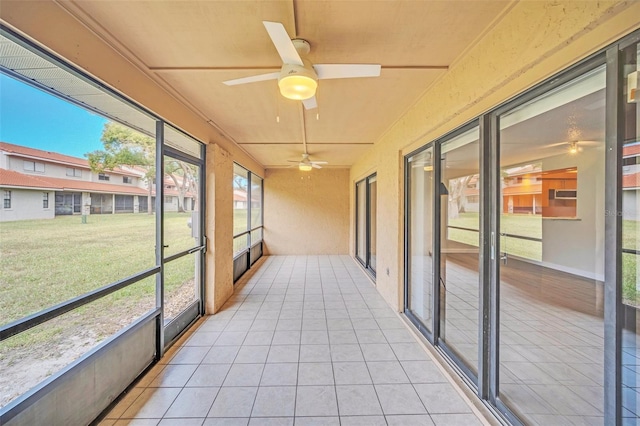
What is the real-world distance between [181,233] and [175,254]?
0.94 ft

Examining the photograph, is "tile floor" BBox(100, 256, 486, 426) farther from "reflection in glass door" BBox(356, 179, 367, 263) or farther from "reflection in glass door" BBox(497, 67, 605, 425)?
"reflection in glass door" BBox(356, 179, 367, 263)

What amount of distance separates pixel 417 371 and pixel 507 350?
759 mm

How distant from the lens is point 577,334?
211 cm

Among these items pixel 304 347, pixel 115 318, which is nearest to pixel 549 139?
pixel 304 347

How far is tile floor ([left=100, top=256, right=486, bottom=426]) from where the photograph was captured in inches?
69.2

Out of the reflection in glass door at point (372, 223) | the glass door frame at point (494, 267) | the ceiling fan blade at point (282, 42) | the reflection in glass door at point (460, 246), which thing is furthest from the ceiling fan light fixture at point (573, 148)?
the reflection in glass door at point (372, 223)

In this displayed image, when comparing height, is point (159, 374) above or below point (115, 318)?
below

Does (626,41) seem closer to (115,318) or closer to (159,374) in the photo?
(115,318)

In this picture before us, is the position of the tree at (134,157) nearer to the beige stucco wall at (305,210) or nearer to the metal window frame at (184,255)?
the metal window frame at (184,255)

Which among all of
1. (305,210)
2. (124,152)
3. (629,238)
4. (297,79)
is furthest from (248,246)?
(629,238)

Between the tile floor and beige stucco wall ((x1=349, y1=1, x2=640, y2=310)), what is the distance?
2.23m

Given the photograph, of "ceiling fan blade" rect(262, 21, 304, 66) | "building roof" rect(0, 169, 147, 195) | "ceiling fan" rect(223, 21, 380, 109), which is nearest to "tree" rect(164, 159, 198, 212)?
"building roof" rect(0, 169, 147, 195)

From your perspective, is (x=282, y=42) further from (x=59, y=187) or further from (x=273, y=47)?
(x=59, y=187)

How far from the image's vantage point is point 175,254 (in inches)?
110
